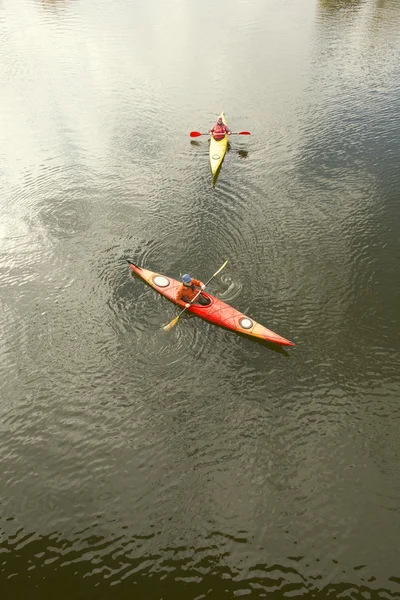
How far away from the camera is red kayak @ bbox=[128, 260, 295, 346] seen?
16328 millimetres

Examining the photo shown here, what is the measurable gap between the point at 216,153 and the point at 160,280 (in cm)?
1276

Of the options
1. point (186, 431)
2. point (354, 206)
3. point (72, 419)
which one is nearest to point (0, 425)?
point (72, 419)

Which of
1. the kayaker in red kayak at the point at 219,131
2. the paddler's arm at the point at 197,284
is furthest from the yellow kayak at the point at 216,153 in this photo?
the paddler's arm at the point at 197,284

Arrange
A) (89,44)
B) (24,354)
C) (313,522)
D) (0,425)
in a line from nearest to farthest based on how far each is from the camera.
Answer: (313,522), (0,425), (24,354), (89,44)

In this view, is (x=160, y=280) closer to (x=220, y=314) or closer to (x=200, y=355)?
(x=220, y=314)

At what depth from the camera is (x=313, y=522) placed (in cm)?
1216

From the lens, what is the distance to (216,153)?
26.9 meters

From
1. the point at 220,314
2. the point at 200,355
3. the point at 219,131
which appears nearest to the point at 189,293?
the point at 220,314

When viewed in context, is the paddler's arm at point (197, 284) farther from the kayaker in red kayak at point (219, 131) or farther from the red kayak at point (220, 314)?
the kayaker in red kayak at point (219, 131)

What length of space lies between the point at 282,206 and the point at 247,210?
218 cm

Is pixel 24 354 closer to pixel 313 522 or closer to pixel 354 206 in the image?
pixel 313 522

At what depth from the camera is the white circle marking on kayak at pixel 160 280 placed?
18.7 metres

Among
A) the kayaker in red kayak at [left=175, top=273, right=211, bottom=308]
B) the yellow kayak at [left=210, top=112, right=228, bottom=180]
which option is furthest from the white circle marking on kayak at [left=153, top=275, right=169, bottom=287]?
the yellow kayak at [left=210, top=112, right=228, bottom=180]

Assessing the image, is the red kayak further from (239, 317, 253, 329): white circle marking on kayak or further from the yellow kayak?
the yellow kayak
